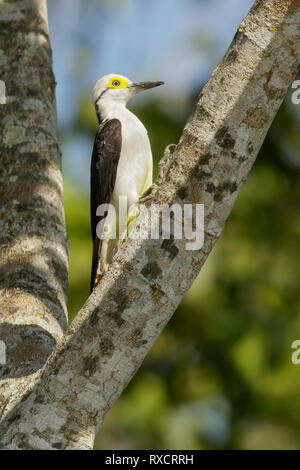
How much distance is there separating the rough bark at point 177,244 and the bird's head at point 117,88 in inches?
146

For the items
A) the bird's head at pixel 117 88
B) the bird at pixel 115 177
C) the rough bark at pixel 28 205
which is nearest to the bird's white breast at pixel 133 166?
the bird at pixel 115 177

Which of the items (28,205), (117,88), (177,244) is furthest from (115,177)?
(177,244)

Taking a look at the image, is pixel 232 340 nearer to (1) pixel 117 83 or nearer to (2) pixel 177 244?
(1) pixel 117 83

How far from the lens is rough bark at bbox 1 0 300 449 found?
2.88 m

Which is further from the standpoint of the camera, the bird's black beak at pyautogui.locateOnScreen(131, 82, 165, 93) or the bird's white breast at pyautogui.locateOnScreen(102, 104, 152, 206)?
the bird's black beak at pyautogui.locateOnScreen(131, 82, 165, 93)

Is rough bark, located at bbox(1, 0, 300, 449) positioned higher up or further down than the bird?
further down

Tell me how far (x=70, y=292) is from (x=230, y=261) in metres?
1.28

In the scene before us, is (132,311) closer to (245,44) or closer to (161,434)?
(245,44)

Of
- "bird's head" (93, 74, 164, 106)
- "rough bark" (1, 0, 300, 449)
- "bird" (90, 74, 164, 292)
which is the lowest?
"rough bark" (1, 0, 300, 449)

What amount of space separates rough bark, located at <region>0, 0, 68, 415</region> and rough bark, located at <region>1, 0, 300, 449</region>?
1.03 feet

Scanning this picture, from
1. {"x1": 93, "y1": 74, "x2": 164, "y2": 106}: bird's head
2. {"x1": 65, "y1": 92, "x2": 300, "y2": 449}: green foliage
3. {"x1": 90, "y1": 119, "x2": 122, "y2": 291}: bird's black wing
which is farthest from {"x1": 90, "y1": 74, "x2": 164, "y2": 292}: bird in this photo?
{"x1": 93, "y1": 74, "x2": 164, "y2": 106}: bird's head

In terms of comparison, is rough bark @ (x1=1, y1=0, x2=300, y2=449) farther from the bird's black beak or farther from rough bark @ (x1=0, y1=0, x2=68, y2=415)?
the bird's black beak

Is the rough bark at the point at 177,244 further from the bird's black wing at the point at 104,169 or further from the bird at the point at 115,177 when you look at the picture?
the bird's black wing at the point at 104,169

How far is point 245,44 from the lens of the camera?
115 inches
